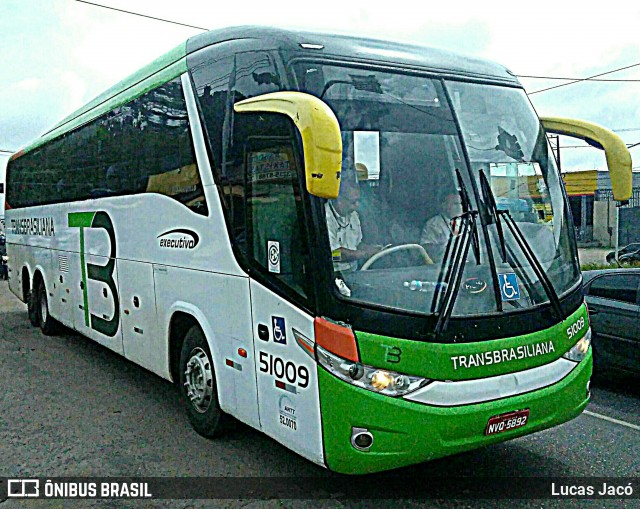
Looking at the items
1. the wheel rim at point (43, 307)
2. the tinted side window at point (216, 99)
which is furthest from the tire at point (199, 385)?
the wheel rim at point (43, 307)

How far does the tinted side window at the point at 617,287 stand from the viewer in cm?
759

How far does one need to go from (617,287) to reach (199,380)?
15.3ft

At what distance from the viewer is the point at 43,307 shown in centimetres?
1162

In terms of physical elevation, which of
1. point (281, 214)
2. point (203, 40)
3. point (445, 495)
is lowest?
point (445, 495)

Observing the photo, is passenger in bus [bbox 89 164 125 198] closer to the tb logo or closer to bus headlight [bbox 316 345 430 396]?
bus headlight [bbox 316 345 430 396]

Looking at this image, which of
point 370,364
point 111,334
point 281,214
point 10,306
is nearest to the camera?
point 370,364

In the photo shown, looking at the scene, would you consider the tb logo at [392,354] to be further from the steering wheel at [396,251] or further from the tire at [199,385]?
the tire at [199,385]

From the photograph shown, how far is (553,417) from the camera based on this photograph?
15.7ft

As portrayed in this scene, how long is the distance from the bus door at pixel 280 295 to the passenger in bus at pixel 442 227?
0.79 m

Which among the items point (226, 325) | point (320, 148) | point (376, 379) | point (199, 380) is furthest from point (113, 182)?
point (376, 379)

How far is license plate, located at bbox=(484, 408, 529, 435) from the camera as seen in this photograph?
4.44 metres

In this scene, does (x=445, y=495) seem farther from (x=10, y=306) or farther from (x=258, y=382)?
(x=10, y=306)

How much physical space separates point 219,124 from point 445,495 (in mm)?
3192

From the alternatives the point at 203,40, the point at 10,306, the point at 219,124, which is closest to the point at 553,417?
the point at 219,124
